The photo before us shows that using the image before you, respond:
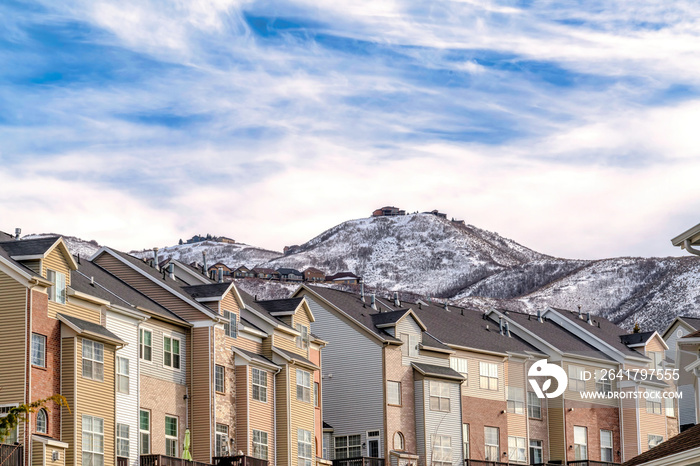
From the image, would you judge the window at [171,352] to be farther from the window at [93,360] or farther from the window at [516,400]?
the window at [516,400]

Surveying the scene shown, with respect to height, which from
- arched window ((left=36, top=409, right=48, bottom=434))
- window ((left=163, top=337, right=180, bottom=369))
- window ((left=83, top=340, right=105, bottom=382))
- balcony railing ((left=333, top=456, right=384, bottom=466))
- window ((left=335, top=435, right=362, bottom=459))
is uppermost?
window ((left=163, top=337, right=180, bottom=369))

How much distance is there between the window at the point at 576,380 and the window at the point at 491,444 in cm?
937

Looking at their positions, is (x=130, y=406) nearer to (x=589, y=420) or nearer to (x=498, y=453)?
(x=498, y=453)

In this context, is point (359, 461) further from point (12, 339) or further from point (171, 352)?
point (12, 339)

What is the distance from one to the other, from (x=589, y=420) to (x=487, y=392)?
10.7 m

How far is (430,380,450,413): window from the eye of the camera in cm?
7281

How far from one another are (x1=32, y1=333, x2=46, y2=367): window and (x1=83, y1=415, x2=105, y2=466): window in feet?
9.34

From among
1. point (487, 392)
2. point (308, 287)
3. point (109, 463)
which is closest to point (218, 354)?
point (109, 463)

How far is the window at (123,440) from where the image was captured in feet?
158

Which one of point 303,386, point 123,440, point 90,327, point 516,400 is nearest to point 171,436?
point 123,440

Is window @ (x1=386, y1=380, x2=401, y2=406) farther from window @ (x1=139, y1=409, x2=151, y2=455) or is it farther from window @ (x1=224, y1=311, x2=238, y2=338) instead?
window @ (x1=139, y1=409, x2=151, y2=455)

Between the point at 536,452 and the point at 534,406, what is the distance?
10.5 ft

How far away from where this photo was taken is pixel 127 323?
49969 millimetres

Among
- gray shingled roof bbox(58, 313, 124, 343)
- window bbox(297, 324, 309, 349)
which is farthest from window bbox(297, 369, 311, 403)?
gray shingled roof bbox(58, 313, 124, 343)
